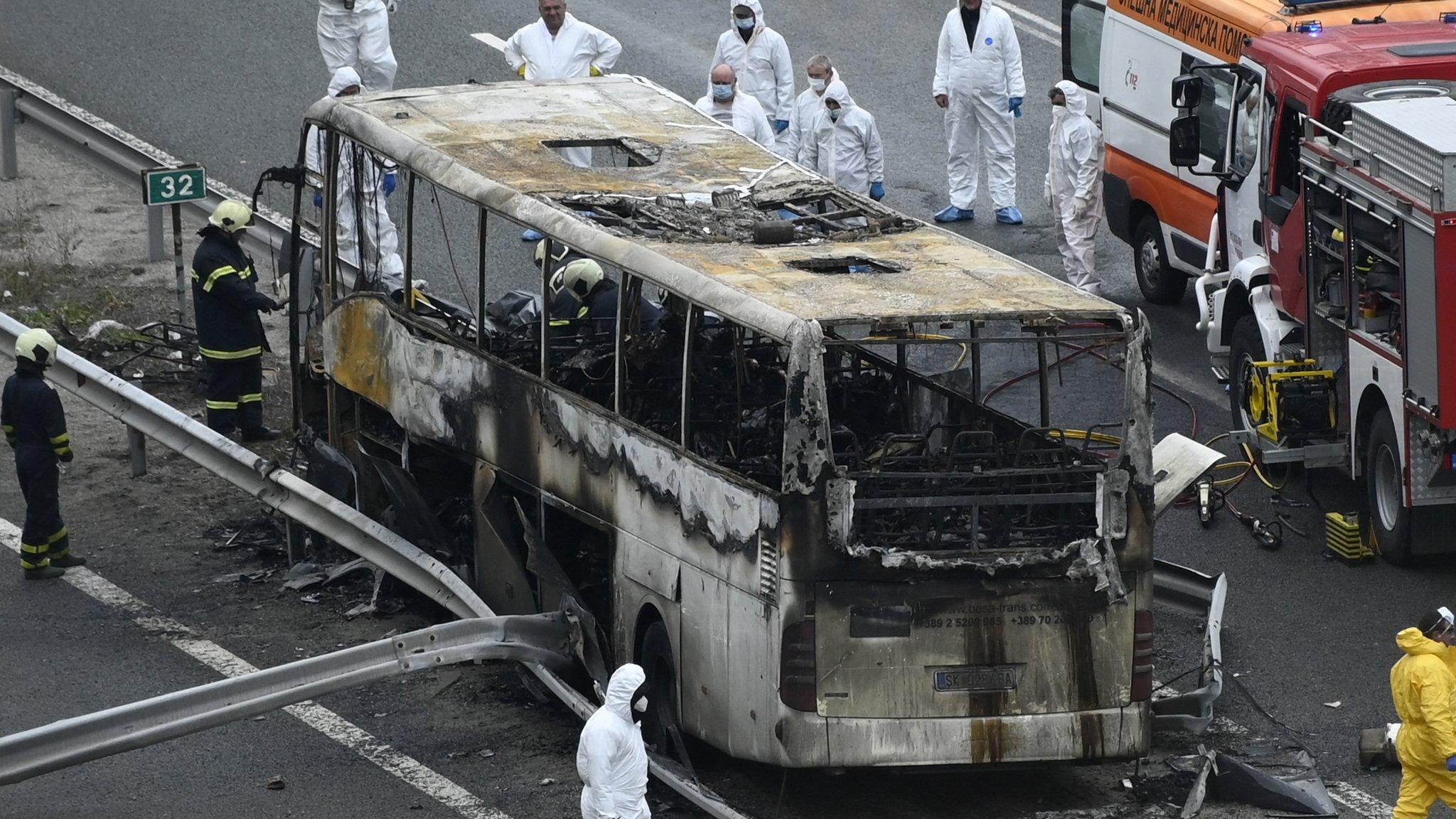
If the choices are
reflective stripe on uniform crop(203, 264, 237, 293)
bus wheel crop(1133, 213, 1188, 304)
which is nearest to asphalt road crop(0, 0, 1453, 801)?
bus wheel crop(1133, 213, 1188, 304)

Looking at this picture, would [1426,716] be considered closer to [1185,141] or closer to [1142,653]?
[1142,653]

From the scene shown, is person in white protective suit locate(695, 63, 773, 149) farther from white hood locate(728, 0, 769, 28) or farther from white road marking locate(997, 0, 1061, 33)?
white road marking locate(997, 0, 1061, 33)

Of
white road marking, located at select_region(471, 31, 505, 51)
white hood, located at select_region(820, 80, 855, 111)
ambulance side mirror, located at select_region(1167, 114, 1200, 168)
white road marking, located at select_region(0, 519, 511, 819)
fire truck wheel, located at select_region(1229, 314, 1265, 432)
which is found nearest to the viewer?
white road marking, located at select_region(0, 519, 511, 819)

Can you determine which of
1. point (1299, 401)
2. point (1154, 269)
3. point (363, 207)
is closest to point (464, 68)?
point (1154, 269)

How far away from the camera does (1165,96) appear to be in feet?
57.3

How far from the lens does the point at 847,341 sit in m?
9.66

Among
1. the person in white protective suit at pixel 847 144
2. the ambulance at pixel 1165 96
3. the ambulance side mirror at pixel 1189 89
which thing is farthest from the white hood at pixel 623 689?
the person in white protective suit at pixel 847 144

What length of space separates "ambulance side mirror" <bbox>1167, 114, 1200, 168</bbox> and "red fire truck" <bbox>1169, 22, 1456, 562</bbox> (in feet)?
0.07

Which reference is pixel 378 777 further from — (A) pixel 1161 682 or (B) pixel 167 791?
(A) pixel 1161 682

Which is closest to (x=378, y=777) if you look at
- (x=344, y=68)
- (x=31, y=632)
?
(x=31, y=632)

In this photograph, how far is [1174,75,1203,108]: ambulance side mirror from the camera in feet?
51.9

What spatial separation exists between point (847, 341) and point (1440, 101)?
4975mm

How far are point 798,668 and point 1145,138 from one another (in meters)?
9.26

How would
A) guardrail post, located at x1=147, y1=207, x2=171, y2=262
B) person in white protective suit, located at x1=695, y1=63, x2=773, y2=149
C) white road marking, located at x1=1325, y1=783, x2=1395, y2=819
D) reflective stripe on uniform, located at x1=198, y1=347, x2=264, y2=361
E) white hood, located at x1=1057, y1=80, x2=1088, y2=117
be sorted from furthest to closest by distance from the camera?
person in white protective suit, located at x1=695, y1=63, x2=773, y2=149, guardrail post, located at x1=147, y1=207, x2=171, y2=262, white hood, located at x1=1057, y1=80, x2=1088, y2=117, reflective stripe on uniform, located at x1=198, y1=347, x2=264, y2=361, white road marking, located at x1=1325, y1=783, x2=1395, y2=819
